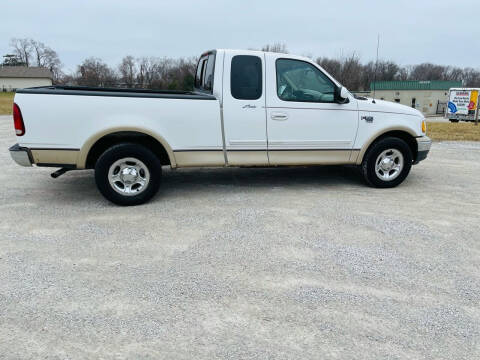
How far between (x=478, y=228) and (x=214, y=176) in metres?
4.08

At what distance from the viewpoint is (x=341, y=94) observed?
218 inches

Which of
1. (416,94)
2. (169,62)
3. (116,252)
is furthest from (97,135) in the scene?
(416,94)

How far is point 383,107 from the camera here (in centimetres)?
590

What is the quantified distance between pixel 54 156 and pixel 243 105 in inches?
97.2

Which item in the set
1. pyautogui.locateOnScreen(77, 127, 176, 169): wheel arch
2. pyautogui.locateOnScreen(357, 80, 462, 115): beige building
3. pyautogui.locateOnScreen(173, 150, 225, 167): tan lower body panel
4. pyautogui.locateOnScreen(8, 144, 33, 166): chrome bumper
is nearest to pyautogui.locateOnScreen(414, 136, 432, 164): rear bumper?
pyautogui.locateOnScreen(173, 150, 225, 167): tan lower body panel

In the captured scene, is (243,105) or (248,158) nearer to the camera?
(243,105)

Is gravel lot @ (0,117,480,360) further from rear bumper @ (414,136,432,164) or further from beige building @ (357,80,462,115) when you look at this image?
beige building @ (357,80,462,115)

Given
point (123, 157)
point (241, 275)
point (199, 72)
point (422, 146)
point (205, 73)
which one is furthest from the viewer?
point (199, 72)

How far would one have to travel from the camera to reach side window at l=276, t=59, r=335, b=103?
5473 mm

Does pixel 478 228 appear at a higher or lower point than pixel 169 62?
lower

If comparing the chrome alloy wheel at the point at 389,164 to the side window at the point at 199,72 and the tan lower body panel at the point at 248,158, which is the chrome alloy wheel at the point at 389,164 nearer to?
the tan lower body panel at the point at 248,158

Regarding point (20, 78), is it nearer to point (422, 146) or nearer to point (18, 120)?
point (18, 120)

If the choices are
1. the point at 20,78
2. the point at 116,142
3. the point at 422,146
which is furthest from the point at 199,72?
the point at 20,78

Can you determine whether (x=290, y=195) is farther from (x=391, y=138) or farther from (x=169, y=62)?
(x=169, y=62)
